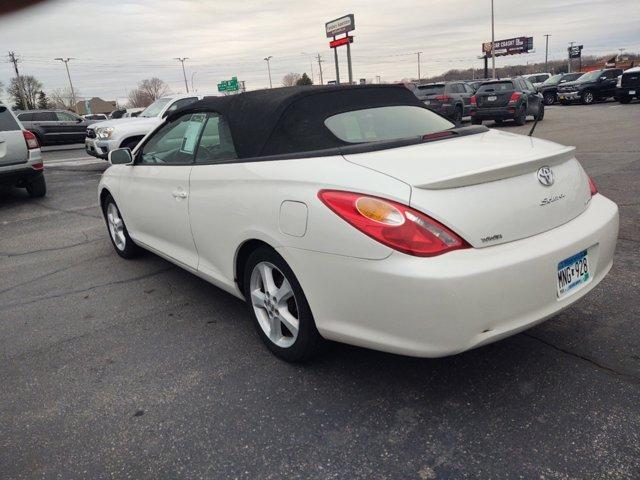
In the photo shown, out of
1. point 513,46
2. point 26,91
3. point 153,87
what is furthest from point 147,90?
point 513,46

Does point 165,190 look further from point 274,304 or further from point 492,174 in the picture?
point 492,174

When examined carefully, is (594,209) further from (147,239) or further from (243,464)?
(147,239)

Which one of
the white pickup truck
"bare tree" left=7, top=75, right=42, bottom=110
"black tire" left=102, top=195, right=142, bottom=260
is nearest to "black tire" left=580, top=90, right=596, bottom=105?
the white pickup truck

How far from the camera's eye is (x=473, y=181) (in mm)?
2334

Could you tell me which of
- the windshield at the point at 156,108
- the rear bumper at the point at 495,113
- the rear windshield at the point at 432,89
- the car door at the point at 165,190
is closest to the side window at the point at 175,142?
the car door at the point at 165,190

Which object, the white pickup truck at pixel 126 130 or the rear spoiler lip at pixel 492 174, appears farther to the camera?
the white pickup truck at pixel 126 130

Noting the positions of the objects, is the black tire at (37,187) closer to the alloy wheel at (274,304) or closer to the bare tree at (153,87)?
the alloy wheel at (274,304)

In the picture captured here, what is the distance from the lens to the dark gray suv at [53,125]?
2045 centimetres

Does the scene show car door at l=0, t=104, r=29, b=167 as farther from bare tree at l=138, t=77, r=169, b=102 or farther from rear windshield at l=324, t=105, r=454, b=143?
bare tree at l=138, t=77, r=169, b=102

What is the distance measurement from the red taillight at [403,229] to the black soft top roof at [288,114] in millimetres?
778

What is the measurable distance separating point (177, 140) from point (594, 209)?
280 cm

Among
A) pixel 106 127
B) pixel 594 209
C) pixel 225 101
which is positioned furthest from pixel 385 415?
pixel 106 127

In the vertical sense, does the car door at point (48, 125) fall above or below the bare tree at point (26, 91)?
below

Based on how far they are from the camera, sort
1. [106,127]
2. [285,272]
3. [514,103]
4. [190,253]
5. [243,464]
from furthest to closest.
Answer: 1. [514,103]
2. [106,127]
3. [190,253]
4. [285,272]
5. [243,464]
